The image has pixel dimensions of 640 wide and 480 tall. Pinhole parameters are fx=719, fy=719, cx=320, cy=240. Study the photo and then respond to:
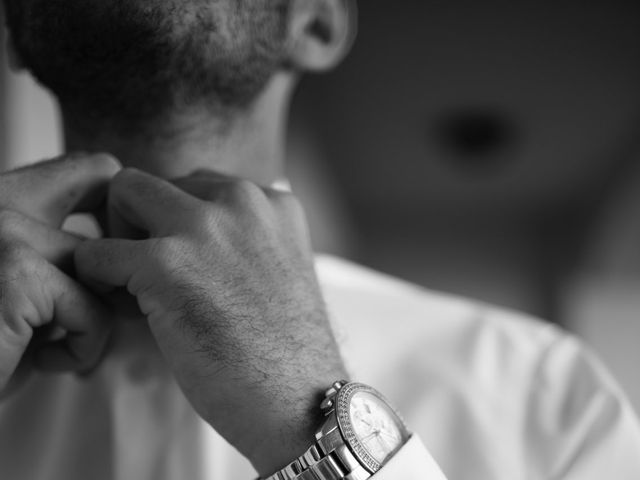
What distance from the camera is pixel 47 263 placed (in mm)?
616

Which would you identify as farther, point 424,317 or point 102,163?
point 424,317

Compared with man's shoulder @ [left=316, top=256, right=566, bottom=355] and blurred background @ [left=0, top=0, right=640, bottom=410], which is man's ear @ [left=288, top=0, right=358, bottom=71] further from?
blurred background @ [left=0, top=0, right=640, bottom=410]

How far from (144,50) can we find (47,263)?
252 mm

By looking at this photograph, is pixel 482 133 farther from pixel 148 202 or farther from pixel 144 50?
pixel 148 202

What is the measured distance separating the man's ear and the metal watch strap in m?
0.49

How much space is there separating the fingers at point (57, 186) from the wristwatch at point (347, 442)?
0.95 ft

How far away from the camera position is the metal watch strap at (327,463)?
564 mm

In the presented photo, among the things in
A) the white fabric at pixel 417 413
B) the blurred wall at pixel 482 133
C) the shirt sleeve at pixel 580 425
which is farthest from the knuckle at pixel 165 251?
the blurred wall at pixel 482 133

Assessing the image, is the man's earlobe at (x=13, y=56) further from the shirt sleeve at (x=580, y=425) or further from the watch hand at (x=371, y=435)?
the shirt sleeve at (x=580, y=425)

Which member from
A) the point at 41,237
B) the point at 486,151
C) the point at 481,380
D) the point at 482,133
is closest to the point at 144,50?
the point at 41,237

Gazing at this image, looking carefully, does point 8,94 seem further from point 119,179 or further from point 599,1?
point 599,1

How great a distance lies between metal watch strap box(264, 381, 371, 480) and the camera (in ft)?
1.85

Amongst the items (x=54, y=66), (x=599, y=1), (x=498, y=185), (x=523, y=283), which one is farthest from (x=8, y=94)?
(x=523, y=283)

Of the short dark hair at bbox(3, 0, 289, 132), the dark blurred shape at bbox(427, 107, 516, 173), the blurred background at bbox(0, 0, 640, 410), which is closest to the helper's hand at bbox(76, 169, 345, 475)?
the short dark hair at bbox(3, 0, 289, 132)
